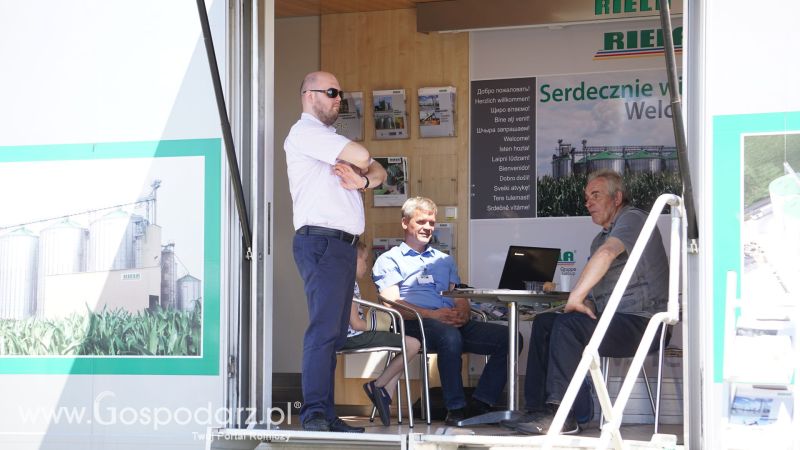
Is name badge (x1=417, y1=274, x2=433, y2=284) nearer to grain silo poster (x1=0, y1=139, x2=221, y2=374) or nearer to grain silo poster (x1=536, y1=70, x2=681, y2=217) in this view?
grain silo poster (x1=536, y1=70, x2=681, y2=217)

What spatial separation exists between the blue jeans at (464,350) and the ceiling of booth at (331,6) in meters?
2.42

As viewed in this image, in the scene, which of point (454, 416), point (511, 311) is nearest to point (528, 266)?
point (511, 311)

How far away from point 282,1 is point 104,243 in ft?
9.54

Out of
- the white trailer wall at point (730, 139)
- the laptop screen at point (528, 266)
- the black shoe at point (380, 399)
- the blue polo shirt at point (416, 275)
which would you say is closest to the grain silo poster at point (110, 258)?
the black shoe at point (380, 399)

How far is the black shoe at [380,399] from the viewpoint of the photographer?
606 cm

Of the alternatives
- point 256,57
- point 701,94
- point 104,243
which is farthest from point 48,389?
point 701,94

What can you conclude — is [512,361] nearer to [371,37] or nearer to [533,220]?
[533,220]

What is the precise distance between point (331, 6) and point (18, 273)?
320 cm

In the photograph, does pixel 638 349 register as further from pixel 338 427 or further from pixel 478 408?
pixel 478 408

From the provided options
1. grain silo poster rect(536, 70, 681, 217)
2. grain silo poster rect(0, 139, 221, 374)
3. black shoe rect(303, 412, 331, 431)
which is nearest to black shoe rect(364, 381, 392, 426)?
black shoe rect(303, 412, 331, 431)

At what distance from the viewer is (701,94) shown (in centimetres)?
488

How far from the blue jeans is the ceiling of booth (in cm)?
242

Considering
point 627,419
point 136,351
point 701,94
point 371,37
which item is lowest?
point 627,419

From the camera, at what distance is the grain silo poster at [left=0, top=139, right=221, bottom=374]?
5.51 m
